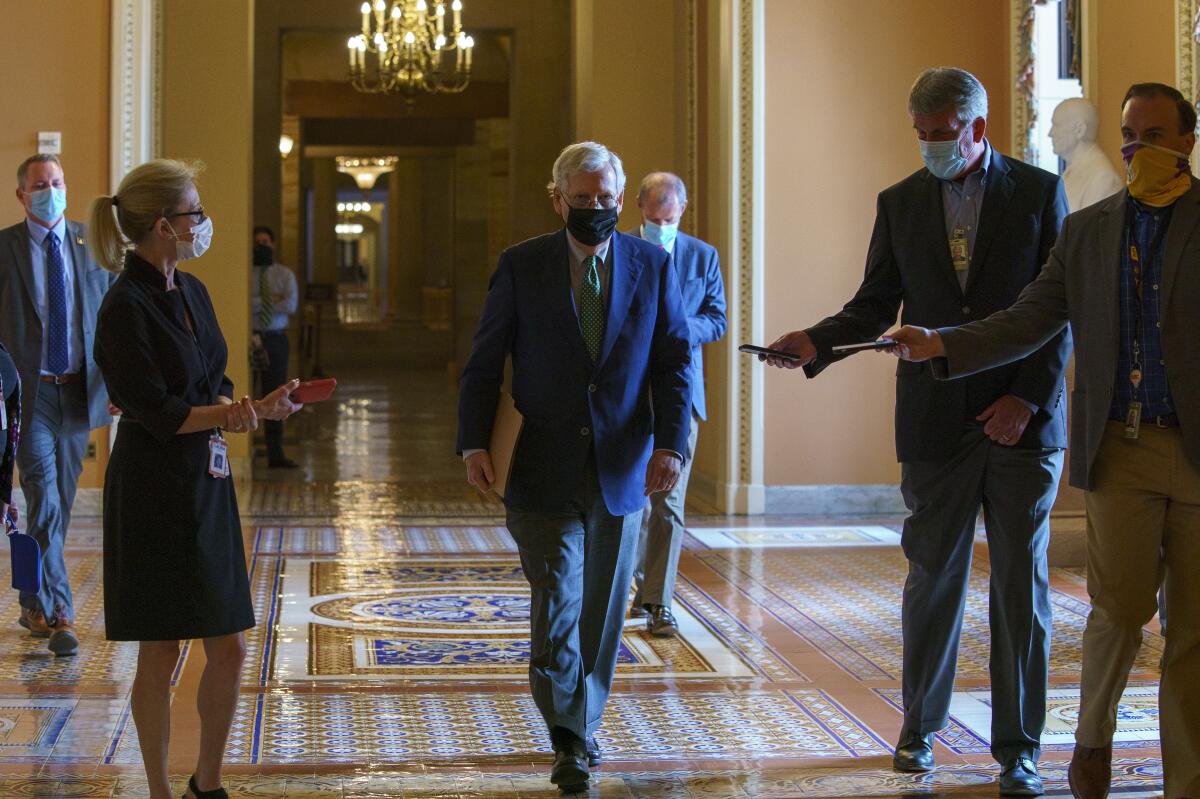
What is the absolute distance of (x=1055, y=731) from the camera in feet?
15.4

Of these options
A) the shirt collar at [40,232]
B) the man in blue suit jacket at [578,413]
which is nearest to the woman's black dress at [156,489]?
the man in blue suit jacket at [578,413]

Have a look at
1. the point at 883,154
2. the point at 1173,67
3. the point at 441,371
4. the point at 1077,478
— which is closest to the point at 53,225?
the point at 1077,478

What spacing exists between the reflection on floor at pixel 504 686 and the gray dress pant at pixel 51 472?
22 centimetres

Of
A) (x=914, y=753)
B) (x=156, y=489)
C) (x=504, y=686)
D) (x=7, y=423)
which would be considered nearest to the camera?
(x=7, y=423)

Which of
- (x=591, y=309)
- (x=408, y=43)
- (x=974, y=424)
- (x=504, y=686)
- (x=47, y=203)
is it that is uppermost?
(x=408, y=43)

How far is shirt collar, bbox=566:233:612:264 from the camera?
4152mm

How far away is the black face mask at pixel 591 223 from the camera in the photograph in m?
4.05

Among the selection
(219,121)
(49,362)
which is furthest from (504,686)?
(219,121)

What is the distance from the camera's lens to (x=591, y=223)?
13.3 feet

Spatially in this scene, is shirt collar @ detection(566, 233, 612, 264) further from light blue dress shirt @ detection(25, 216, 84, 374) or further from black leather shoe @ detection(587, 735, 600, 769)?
light blue dress shirt @ detection(25, 216, 84, 374)

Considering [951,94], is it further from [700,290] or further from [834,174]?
[834,174]

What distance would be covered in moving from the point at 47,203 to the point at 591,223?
2809mm

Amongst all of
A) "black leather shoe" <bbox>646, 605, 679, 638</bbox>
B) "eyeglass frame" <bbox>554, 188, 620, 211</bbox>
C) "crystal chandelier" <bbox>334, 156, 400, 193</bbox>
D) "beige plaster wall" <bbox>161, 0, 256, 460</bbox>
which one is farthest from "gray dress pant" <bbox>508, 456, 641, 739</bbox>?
"crystal chandelier" <bbox>334, 156, 400, 193</bbox>

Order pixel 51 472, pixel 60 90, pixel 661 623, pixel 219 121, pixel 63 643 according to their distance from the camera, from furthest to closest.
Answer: pixel 219 121
pixel 60 90
pixel 661 623
pixel 51 472
pixel 63 643
